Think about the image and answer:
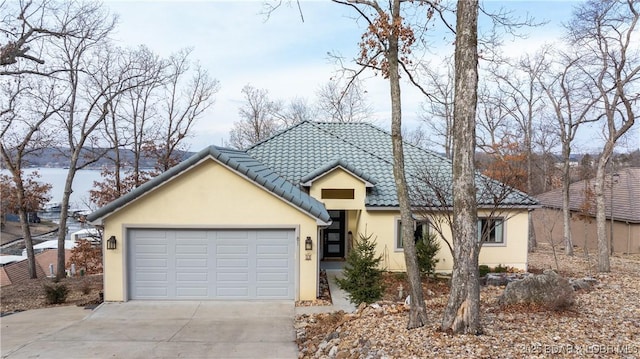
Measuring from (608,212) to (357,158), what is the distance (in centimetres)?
1793

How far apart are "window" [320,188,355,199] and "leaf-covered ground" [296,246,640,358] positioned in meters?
5.20

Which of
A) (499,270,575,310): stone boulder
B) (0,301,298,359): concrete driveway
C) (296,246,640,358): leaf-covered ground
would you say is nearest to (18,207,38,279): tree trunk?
(0,301,298,359): concrete driveway

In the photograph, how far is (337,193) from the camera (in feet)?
44.9

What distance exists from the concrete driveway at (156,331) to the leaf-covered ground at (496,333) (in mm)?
822

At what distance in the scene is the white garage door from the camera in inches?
413

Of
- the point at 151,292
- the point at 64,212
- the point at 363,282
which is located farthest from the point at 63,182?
the point at 363,282

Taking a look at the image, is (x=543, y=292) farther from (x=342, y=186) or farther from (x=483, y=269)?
(x=342, y=186)

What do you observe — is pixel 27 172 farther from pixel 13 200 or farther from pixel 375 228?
pixel 375 228

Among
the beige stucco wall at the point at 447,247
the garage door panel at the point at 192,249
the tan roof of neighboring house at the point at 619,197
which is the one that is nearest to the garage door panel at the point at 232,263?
the garage door panel at the point at 192,249

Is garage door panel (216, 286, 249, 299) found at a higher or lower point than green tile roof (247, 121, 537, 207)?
lower

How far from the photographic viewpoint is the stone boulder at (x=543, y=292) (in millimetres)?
7305

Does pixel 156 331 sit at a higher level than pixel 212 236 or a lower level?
lower

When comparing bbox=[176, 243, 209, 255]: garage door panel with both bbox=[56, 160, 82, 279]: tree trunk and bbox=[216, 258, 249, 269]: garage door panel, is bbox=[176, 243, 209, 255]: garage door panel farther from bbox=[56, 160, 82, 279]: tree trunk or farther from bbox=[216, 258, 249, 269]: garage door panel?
bbox=[56, 160, 82, 279]: tree trunk

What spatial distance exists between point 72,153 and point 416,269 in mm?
19677
